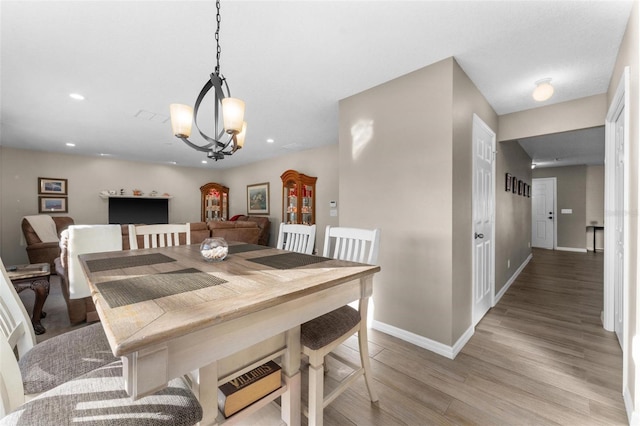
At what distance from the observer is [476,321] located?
8.41ft

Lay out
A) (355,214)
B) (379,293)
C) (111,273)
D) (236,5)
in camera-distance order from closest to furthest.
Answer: (111,273) → (236,5) → (379,293) → (355,214)

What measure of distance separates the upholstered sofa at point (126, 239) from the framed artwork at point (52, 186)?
218 centimetres

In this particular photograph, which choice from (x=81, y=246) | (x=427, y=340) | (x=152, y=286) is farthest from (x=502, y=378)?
(x=81, y=246)

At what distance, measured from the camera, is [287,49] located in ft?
6.48

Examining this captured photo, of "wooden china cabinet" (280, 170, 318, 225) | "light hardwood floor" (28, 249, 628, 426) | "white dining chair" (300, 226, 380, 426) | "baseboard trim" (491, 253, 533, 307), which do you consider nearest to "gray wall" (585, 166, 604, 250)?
"baseboard trim" (491, 253, 533, 307)

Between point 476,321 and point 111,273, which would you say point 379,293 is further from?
point 111,273

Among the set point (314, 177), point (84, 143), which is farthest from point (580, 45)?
point (84, 143)

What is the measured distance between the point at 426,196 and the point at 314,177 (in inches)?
136

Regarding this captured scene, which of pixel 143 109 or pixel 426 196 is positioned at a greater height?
pixel 143 109

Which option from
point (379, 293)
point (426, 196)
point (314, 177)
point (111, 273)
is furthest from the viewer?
point (314, 177)

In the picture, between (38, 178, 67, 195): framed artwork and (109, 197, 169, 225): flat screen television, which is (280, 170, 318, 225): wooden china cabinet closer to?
(109, 197, 169, 225): flat screen television

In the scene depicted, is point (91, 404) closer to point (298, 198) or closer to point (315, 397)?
point (315, 397)

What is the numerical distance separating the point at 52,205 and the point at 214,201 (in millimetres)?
3322

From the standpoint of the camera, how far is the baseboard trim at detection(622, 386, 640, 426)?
130 centimetres
